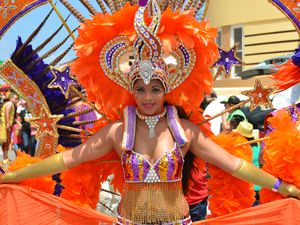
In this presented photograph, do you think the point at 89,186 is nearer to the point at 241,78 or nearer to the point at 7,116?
the point at 7,116

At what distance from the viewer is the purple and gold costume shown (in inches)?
116

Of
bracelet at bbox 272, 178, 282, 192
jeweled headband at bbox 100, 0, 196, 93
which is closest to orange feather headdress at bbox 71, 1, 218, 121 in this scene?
jeweled headband at bbox 100, 0, 196, 93

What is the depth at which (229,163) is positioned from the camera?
121 inches

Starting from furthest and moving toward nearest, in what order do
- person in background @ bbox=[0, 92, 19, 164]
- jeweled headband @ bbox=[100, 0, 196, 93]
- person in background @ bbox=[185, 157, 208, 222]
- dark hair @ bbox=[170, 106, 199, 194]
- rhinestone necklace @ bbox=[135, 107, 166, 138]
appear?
person in background @ bbox=[0, 92, 19, 164] < person in background @ bbox=[185, 157, 208, 222] < dark hair @ bbox=[170, 106, 199, 194] < rhinestone necklace @ bbox=[135, 107, 166, 138] < jeweled headband @ bbox=[100, 0, 196, 93]

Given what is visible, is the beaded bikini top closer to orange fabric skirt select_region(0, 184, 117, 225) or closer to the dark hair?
the dark hair

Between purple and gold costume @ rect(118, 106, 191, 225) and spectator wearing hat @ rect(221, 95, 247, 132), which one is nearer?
purple and gold costume @ rect(118, 106, 191, 225)

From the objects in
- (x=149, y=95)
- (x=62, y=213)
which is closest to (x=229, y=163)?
(x=149, y=95)

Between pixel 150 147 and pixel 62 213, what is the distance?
0.72m

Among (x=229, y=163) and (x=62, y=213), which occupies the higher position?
(x=229, y=163)

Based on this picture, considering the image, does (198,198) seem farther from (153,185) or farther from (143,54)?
(143,54)

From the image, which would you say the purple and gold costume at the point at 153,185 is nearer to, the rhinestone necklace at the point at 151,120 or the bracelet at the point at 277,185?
the rhinestone necklace at the point at 151,120

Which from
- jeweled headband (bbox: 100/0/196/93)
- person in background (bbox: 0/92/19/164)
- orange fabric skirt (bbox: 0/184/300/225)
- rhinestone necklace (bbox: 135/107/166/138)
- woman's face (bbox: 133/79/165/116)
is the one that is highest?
person in background (bbox: 0/92/19/164)

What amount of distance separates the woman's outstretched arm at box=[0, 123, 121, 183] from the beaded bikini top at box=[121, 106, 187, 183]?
129 millimetres

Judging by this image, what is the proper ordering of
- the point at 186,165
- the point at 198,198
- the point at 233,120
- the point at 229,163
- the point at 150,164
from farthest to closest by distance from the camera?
the point at 233,120 → the point at 198,198 → the point at 186,165 → the point at 229,163 → the point at 150,164
